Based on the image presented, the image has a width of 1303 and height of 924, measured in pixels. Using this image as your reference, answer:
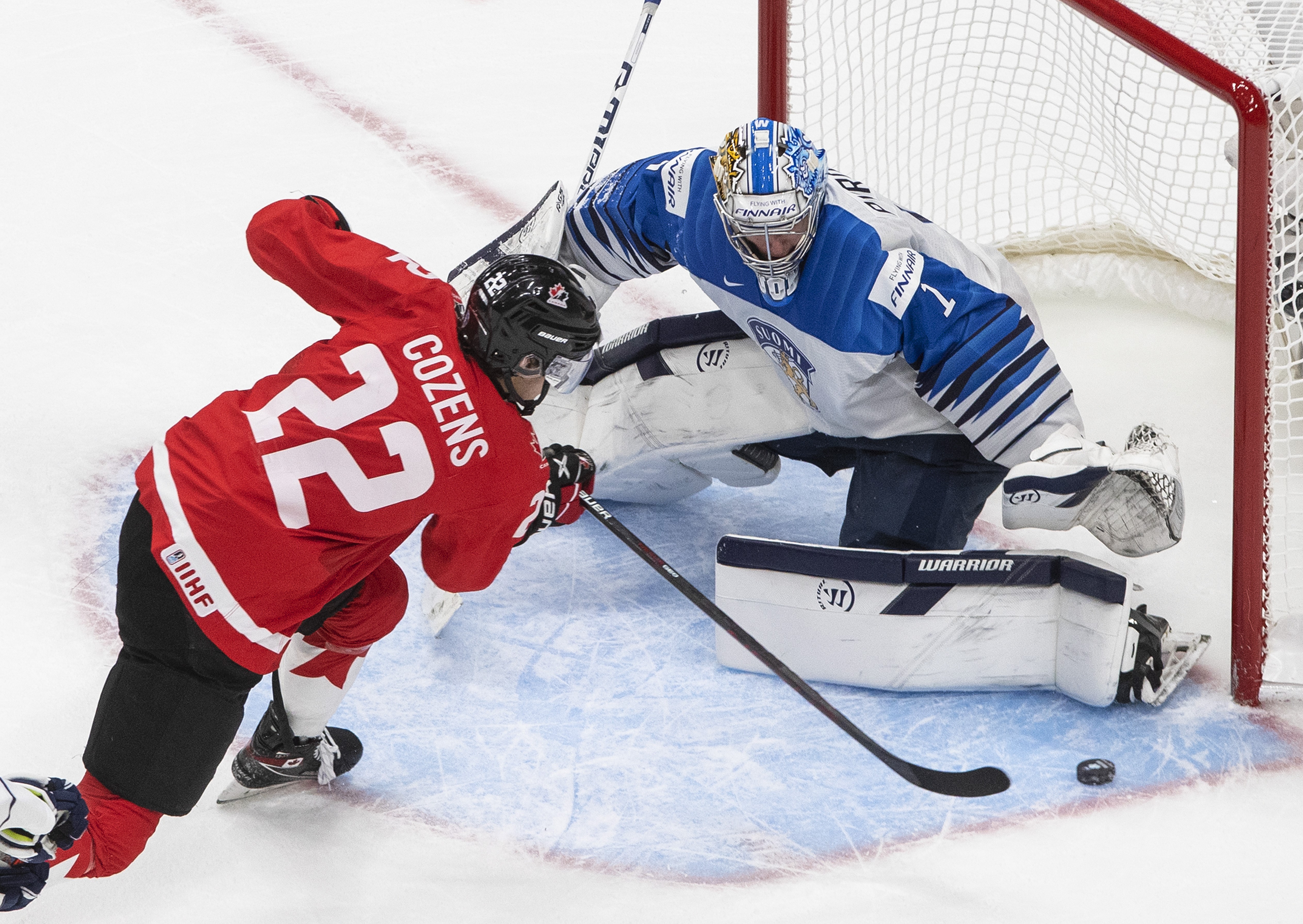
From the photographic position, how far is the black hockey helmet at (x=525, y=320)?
77.0 inches

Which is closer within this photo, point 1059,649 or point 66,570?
point 1059,649

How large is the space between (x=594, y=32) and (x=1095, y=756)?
3.52m

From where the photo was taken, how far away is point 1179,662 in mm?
2629

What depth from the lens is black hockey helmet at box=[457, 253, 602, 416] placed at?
1957mm

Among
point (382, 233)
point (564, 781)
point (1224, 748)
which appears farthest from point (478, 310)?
point (382, 233)

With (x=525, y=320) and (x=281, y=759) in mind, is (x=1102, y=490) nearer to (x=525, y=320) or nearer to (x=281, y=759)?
(x=525, y=320)

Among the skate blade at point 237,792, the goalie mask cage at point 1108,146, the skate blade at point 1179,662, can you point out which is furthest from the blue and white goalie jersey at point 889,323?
the skate blade at point 237,792

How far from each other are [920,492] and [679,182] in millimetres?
821

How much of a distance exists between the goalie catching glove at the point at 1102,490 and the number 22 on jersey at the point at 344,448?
1.15 m

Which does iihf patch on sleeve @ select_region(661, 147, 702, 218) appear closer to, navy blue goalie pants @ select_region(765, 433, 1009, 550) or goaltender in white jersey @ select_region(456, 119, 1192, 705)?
goaltender in white jersey @ select_region(456, 119, 1192, 705)

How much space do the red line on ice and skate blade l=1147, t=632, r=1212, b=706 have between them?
7.77 ft

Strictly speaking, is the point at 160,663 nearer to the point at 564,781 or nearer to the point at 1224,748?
the point at 564,781

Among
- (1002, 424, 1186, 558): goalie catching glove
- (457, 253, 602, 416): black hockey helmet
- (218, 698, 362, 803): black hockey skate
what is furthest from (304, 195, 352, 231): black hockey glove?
(1002, 424, 1186, 558): goalie catching glove

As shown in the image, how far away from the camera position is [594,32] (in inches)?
199
